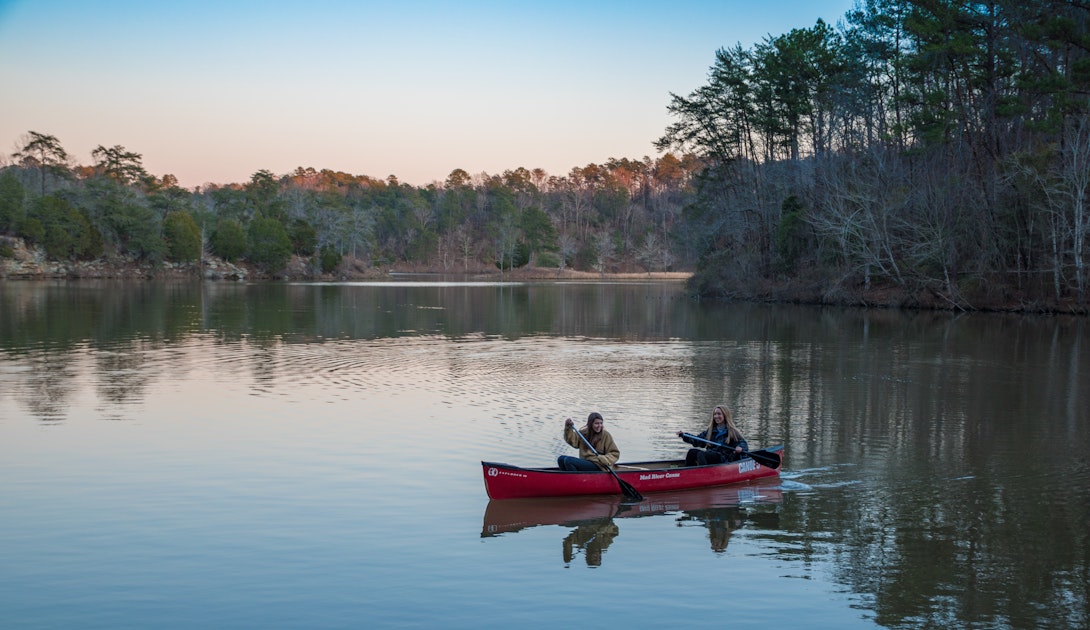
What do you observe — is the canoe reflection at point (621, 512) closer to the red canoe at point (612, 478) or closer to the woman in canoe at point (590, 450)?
the red canoe at point (612, 478)

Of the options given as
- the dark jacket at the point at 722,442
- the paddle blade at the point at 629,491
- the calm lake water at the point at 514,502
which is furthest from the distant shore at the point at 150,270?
the paddle blade at the point at 629,491

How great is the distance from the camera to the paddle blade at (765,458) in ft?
48.9

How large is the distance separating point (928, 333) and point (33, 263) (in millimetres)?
93157

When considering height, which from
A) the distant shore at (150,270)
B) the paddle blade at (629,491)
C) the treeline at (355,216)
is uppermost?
the treeline at (355,216)

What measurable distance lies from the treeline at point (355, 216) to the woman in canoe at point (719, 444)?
77.1 m

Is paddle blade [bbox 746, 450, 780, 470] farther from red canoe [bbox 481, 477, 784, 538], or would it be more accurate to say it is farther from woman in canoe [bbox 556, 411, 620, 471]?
woman in canoe [bbox 556, 411, 620, 471]

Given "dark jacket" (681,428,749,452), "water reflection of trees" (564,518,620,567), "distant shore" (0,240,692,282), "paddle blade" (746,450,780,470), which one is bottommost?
"water reflection of trees" (564,518,620,567)

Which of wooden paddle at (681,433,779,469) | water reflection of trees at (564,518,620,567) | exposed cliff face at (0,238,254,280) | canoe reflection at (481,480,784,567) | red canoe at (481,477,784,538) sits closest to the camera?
water reflection of trees at (564,518,620,567)

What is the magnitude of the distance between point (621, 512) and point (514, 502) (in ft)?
5.28

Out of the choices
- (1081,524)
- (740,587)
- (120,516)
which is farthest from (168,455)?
(1081,524)

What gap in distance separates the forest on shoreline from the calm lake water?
1948 cm

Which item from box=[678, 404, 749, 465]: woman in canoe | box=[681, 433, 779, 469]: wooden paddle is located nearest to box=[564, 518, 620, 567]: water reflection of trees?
box=[678, 404, 749, 465]: woman in canoe

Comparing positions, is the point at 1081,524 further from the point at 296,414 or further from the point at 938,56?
the point at 938,56

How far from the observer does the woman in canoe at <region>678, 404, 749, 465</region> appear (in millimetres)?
14938
